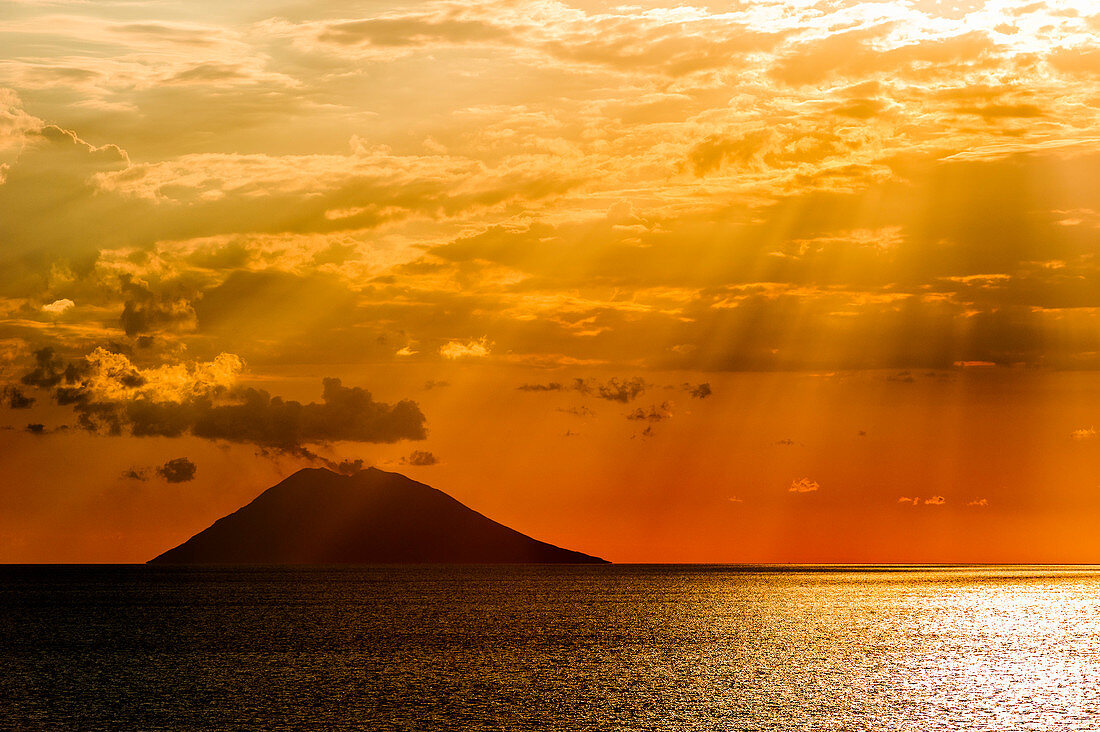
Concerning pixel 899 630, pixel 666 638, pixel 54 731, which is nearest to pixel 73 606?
pixel 666 638

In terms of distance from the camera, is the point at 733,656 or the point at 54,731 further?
the point at 733,656

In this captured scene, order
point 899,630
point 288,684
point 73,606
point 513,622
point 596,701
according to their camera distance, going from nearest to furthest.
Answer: point 596,701
point 288,684
point 899,630
point 513,622
point 73,606

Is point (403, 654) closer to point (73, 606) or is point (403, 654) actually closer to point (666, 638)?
point (666, 638)

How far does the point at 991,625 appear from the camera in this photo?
12575 centimetres

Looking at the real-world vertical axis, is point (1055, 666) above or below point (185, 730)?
above

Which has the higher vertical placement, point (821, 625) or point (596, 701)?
point (821, 625)

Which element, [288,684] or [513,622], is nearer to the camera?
[288,684]

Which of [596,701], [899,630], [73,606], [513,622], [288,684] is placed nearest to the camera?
[596,701]

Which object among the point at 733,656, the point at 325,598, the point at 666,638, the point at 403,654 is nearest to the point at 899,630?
the point at 666,638

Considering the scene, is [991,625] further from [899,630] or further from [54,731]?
[54,731]

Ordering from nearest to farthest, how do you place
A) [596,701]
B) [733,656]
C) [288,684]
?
[596,701] < [288,684] < [733,656]

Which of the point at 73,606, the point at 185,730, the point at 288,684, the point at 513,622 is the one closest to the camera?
the point at 185,730

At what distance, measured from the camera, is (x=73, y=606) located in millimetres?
185875

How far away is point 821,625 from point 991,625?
61.5 ft
